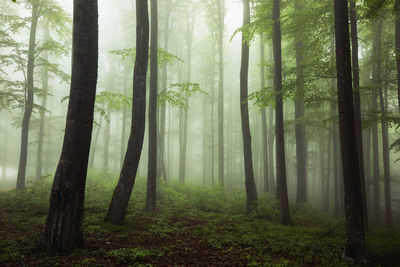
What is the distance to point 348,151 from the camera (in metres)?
5.95

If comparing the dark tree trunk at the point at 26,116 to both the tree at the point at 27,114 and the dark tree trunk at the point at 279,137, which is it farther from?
the dark tree trunk at the point at 279,137

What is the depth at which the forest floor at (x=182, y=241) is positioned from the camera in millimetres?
4934

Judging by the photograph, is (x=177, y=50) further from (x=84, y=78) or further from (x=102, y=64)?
(x=84, y=78)

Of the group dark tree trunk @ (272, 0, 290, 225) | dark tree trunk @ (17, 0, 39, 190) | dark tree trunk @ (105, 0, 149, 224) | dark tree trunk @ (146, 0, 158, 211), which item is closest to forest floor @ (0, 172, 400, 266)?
dark tree trunk @ (105, 0, 149, 224)

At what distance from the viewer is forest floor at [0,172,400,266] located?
194 inches

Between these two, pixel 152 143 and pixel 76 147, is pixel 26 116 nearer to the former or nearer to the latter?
pixel 152 143

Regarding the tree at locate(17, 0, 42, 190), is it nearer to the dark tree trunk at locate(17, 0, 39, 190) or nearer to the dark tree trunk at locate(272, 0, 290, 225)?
the dark tree trunk at locate(17, 0, 39, 190)

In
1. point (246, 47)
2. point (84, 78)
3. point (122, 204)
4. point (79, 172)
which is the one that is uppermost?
point (246, 47)

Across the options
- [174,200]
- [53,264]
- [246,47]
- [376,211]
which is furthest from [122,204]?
[376,211]

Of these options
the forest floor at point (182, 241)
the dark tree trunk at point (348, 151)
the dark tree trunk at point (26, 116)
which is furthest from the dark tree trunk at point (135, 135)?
the dark tree trunk at point (26, 116)

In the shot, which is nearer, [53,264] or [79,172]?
[53,264]

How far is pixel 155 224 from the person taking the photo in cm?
812

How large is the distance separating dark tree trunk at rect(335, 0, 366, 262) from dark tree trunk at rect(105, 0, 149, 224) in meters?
5.97

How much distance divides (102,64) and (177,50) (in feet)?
30.1
